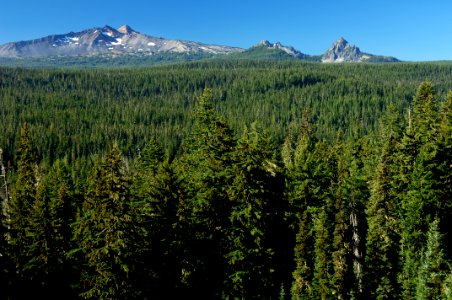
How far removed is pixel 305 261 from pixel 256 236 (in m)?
10.4

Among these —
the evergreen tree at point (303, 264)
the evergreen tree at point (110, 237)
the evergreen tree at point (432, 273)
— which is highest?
the evergreen tree at point (110, 237)

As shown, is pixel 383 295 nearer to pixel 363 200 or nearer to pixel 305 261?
pixel 305 261

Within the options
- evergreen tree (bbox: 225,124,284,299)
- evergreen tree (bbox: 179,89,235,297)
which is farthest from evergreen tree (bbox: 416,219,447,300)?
evergreen tree (bbox: 179,89,235,297)

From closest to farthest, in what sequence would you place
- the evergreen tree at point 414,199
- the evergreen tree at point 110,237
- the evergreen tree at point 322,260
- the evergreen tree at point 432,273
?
the evergreen tree at point 110,237
the evergreen tree at point 432,273
the evergreen tree at point 414,199
the evergreen tree at point 322,260

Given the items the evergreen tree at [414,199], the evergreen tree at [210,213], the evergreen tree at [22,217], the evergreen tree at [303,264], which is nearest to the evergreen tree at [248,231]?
the evergreen tree at [210,213]

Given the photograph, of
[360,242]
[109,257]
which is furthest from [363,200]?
[109,257]

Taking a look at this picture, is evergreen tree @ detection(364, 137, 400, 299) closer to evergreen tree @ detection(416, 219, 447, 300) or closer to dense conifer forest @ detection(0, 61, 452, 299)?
dense conifer forest @ detection(0, 61, 452, 299)

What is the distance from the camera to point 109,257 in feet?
81.6

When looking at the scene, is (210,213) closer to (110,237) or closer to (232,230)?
(232,230)

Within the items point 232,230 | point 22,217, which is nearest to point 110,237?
point 232,230

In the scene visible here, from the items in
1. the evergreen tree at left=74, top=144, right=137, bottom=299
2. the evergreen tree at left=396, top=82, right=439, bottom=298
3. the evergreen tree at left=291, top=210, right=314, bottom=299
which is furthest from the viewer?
the evergreen tree at left=291, top=210, right=314, bottom=299

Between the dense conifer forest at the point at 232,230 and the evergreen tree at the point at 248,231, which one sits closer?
the dense conifer forest at the point at 232,230

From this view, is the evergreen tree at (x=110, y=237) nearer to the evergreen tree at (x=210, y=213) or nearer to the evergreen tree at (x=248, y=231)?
the evergreen tree at (x=210, y=213)

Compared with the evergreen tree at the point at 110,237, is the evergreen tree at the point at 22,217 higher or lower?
lower
